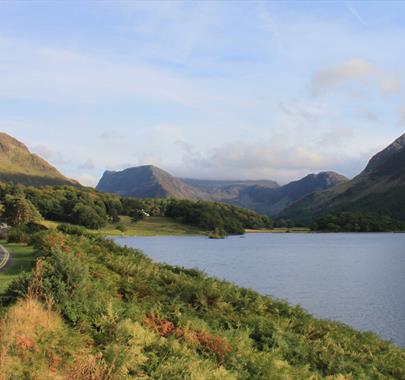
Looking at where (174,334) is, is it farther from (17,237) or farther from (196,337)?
(17,237)

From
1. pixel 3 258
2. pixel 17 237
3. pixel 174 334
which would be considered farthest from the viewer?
pixel 17 237

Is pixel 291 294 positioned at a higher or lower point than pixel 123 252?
lower

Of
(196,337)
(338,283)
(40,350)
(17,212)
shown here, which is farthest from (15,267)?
(17,212)

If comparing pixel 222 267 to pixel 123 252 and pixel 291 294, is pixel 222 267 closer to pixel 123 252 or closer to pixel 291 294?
pixel 291 294

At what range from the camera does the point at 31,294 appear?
639 inches

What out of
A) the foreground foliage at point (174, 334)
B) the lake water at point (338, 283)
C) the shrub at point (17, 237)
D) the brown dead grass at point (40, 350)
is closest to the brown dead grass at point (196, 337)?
the foreground foliage at point (174, 334)

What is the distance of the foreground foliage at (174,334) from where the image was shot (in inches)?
545

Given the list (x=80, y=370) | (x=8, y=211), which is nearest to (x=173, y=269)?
Answer: (x=80, y=370)

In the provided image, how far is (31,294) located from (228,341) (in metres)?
7.65

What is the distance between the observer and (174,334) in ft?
57.5

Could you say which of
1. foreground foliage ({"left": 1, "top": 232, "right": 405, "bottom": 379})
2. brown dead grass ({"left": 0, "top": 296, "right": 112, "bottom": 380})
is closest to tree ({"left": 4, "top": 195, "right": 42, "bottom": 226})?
foreground foliage ({"left": 1, "top": 232, "right": 405, "bottom": 379})

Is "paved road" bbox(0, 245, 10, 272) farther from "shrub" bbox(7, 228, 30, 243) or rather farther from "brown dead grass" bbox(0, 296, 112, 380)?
"brown dead grass" bbox(0, 296, 112, 380)

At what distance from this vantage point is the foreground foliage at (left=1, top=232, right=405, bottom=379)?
45.4 feet

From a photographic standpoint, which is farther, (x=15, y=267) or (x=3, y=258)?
(x=3, y=258)
